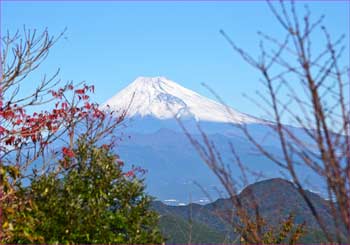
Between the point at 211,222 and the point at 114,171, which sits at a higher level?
the point at 211,222

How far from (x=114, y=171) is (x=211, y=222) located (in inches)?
941

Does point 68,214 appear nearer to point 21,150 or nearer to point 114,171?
point 114,171

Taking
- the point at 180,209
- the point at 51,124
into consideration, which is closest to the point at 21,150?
the point at 51,124

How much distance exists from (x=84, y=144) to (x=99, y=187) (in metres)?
0.59

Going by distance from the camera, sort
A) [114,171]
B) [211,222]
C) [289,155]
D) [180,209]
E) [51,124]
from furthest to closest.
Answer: [180,209]
[211,222]
[51,124]
[114,171]
[289,155]

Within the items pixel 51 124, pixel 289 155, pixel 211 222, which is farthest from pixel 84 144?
Result: pixel 211 222

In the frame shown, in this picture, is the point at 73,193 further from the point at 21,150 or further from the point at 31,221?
the point at 21,150

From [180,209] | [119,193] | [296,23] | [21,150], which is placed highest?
[180,209]

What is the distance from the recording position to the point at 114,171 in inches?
264

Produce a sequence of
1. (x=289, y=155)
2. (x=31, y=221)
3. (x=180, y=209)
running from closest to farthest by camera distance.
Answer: (x=289, y=155)
(x=31, y=221)
(x=180, y=209)

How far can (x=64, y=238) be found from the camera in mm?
6285

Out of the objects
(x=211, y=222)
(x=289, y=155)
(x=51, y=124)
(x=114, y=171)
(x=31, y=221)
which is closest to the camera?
(x=289, y=155)

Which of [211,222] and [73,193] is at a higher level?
[211,222]

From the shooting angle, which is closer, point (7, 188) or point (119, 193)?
point (119, 193)
